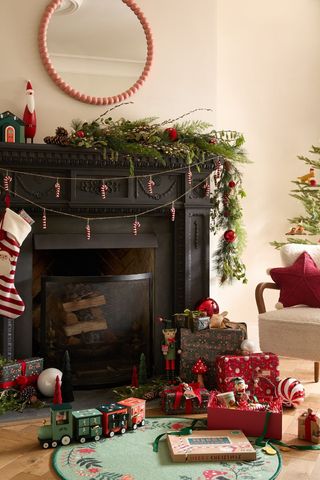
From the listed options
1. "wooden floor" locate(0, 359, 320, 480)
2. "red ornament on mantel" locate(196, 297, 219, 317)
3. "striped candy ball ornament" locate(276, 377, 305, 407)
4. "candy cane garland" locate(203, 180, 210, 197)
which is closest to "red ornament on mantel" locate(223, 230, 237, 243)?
"candy cane garland" locate(203, 180, 210, 197)

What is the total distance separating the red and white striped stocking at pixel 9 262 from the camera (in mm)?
3051

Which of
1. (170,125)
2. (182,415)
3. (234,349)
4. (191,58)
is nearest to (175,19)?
(191,58)

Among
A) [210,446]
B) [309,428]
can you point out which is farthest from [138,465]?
[309,428]

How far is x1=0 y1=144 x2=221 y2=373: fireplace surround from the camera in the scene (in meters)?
3.19

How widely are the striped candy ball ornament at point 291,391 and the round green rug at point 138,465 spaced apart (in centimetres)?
53

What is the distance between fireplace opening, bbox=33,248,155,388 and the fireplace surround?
5 cm

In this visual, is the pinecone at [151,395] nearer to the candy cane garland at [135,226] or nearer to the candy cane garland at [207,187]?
the candy cane garland at [135,226]

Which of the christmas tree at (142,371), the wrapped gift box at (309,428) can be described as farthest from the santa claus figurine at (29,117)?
the wrapped gift box at (309,428)

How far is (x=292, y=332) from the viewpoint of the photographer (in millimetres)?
3197

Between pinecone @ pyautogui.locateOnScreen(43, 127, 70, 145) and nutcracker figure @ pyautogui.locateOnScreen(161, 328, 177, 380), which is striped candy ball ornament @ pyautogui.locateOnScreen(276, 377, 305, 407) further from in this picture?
pinecone @ pyautogui.locateOnScreen(43, 127, 70, 145)

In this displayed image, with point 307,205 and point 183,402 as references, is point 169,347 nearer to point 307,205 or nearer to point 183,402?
point 183,402

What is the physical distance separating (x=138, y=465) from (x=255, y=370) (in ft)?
3.11

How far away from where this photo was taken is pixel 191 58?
143 inches

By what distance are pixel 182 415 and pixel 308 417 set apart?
2.17ft
